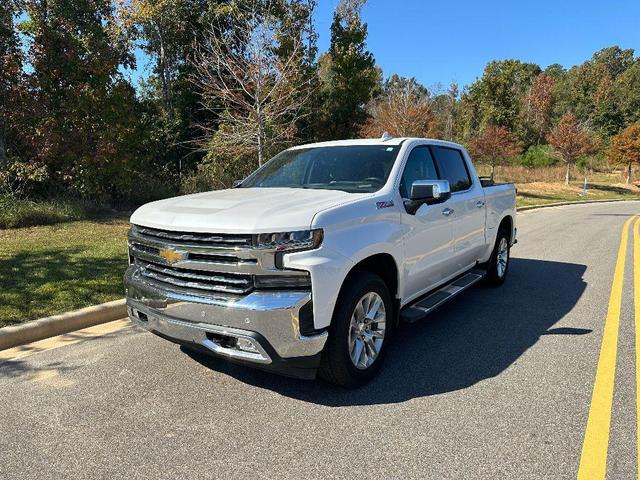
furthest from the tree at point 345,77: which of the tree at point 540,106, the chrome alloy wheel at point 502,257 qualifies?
the tree at point 540,106

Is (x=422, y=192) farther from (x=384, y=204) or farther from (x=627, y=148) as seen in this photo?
(x=627, y=148)

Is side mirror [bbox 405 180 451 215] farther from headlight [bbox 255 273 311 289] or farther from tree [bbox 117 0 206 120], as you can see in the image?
tree [bbox 117 0 206 120]

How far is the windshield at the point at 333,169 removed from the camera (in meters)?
4.30

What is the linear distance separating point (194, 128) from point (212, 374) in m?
17.4

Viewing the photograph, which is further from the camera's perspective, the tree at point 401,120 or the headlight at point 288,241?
the tree at point 401,120

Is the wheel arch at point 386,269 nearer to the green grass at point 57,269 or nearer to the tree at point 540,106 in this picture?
the green grass at point 57,269

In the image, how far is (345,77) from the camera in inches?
930

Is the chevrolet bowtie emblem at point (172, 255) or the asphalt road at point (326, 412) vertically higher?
the chevrolet bowtie emblem at point (172, 255)

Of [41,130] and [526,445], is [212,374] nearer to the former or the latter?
[526,445]

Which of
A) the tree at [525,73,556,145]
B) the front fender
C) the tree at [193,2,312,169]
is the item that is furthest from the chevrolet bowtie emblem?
the tree at [525,73,556,145]

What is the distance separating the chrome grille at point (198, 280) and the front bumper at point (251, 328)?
0.25 feet

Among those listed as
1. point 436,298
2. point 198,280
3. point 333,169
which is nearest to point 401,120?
point 333,169

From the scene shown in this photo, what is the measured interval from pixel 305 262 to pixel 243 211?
0.60m

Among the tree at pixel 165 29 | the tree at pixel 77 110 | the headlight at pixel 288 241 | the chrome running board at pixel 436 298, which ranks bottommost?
the chrome running board at pixel 436 298
